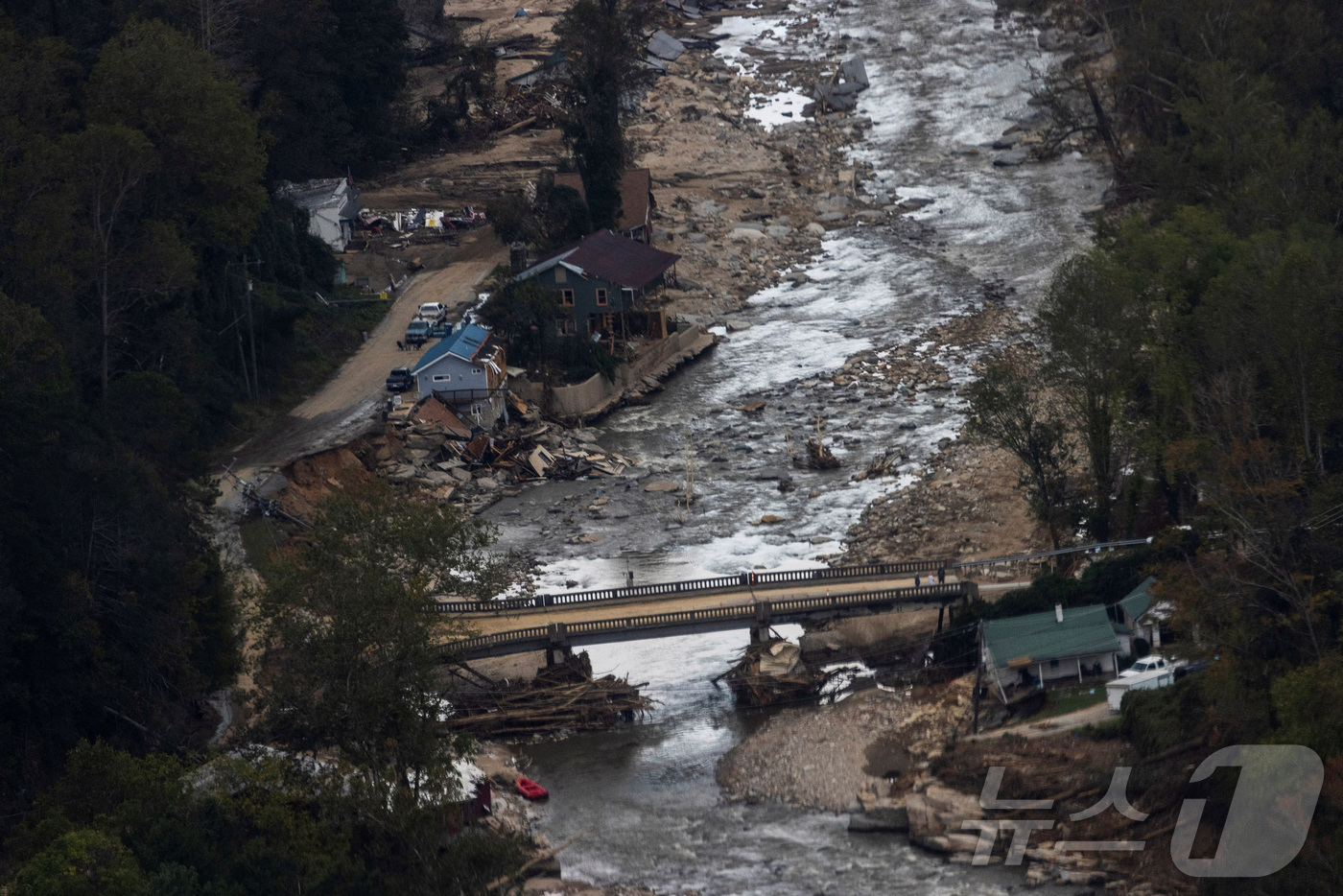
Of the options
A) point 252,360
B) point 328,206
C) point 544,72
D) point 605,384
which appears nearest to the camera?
point 252,360

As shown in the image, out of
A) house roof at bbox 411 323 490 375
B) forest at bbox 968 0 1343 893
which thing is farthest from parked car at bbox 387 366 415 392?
forest at bbox 968 0 1343 893

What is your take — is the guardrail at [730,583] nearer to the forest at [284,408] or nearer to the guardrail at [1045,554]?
the guardrail at [1045,554]

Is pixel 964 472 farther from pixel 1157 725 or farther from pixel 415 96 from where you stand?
pixel 415 96

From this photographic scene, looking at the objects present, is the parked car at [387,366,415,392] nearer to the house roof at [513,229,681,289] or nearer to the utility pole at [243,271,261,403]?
the utility pole at [243,271,261,403]

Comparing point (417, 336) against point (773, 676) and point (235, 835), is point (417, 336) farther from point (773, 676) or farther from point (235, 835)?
point (235, 835)

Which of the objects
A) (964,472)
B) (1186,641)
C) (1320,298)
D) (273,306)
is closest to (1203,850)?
(1186,641)

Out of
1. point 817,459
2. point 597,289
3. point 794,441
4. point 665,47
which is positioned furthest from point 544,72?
point 817,459
